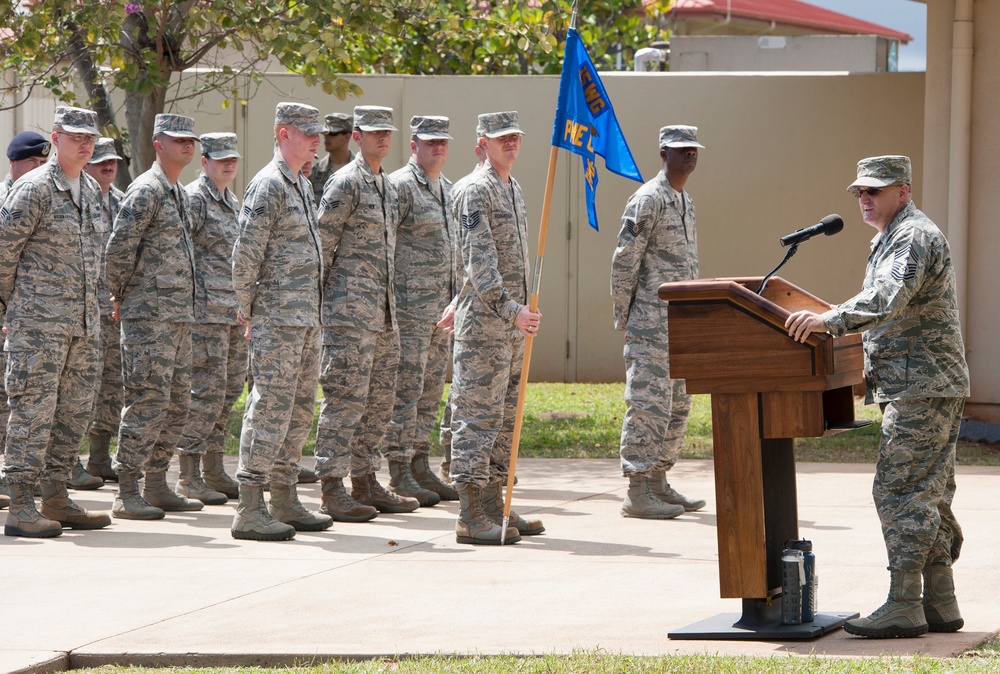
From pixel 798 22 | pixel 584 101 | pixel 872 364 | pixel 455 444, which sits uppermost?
pixel 798 22

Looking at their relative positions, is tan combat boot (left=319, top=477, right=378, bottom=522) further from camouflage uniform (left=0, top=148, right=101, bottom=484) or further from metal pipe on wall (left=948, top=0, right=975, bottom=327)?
metal pipe on wall (left=948, top=0, right=975, bottom=327)

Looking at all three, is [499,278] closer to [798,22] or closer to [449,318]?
[449,318]

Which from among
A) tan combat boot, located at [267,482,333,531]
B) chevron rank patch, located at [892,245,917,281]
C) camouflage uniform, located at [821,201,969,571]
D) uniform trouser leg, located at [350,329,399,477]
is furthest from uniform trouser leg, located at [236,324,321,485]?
chevron rank patch, located at [892,245,917,281]

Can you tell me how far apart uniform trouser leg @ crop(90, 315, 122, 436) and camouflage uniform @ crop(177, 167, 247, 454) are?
0.88m

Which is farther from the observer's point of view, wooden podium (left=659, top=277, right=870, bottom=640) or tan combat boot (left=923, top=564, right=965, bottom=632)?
tan combat boot (left=923, top=564, right=965, bottom=632)

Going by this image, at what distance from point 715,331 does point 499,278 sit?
2.16 metres

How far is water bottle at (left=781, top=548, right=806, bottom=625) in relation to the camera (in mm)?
5375

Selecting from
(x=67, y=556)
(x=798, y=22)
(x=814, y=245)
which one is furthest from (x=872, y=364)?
(x=798, y=22)

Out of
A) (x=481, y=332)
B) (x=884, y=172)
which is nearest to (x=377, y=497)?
(x=481, y=332)

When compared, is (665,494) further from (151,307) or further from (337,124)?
(337,124)

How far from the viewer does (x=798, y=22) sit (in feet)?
115

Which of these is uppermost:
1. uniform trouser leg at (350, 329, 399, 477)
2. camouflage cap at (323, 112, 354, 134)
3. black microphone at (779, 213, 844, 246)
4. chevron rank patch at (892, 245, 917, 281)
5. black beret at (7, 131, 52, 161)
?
camouflage cap at (323, 112, 354, 134)

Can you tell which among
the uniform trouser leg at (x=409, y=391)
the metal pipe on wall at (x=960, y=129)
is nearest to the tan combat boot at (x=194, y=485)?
the uniform trouser leg at (x=409, y=391)

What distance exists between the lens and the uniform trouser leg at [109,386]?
9.64m
